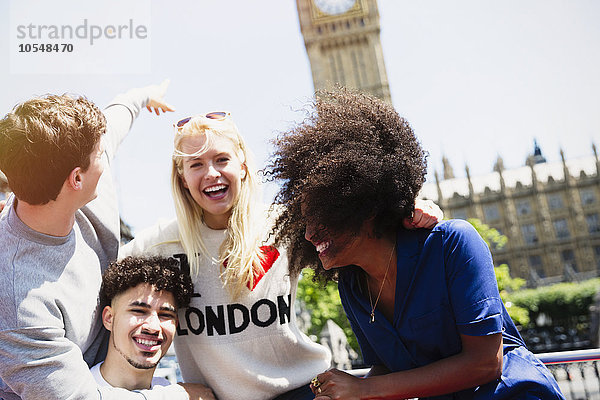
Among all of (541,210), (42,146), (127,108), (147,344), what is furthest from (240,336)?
(541,210)

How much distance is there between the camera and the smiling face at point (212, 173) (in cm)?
234

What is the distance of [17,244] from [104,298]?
48 cm

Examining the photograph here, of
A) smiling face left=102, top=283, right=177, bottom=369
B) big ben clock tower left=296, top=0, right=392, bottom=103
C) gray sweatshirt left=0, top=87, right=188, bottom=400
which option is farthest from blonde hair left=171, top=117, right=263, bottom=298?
big ben clock tower left=296, top=0, right=392, bottom=103

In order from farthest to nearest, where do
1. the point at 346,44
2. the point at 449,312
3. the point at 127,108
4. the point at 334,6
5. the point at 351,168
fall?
the point at 346,44
the point at 334,6
the point at 127,108
the point at 351,168
the point at 449,312

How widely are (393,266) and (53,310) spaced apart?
118cm

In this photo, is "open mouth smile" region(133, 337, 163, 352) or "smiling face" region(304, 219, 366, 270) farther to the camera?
"open mouth smile" region(133, 337, 163, 352)

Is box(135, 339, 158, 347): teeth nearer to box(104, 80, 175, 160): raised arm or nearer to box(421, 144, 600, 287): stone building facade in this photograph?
box(104, 80, 175, 160): raised arm

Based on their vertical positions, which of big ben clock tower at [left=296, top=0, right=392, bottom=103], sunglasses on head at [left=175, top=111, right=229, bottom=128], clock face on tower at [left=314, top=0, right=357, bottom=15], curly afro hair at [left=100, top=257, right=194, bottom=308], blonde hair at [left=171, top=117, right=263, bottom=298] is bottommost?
curly afro hair at [left=100, top=257, right=194, bottom=308]

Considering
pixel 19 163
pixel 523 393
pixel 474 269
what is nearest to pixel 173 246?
pixel 19 163

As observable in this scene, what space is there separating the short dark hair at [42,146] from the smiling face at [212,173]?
1.98 ft

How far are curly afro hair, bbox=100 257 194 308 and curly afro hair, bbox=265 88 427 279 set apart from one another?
59 centimetres

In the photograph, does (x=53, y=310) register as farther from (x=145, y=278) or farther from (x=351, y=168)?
(x=351, y=168)

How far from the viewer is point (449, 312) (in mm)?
1659

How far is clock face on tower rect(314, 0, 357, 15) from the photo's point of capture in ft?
177
